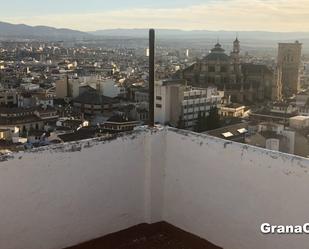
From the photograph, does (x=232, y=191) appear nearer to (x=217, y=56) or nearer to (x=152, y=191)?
(x=152, y=191)

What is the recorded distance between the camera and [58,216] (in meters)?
3.32

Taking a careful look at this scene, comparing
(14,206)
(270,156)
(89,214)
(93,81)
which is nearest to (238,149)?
(270,156)

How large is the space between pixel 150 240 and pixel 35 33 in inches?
6403

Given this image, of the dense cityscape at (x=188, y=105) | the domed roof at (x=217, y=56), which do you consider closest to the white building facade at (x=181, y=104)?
the dense cityscape at (x=188, y=105)

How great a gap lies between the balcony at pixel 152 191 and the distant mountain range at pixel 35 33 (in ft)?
485

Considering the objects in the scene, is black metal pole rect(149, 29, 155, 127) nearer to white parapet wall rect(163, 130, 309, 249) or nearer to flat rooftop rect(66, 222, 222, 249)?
white parapet wall rect(163, 130, 309, 249)

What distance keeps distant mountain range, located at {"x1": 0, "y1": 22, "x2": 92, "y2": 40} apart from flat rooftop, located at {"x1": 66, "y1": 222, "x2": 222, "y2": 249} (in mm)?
147969

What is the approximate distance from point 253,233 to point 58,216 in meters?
1.35

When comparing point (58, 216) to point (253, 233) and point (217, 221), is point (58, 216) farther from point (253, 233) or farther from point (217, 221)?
point (253, 233)

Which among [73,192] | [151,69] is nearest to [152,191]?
[73,192]

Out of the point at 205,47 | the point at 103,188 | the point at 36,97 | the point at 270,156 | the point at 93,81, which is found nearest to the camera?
the point at 270,156

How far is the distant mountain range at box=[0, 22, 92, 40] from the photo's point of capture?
147788 millimetres

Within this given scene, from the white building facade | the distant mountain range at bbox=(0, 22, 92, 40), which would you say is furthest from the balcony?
the distant mountain range at bbox=(0, 22, 92, 40)

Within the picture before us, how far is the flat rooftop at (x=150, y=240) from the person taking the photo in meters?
3.53
